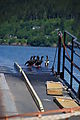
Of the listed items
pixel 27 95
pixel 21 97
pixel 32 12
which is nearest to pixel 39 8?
pixel 32 12

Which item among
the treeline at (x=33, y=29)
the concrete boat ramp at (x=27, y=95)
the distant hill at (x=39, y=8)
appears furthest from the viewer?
the concrete boat ramp at (x=27, y=95)

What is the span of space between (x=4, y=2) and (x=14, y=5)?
0.04m

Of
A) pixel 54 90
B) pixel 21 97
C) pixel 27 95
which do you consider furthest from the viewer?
pixel 54 90

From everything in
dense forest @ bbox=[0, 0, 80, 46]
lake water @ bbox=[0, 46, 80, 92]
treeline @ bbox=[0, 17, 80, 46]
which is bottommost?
lake water @ bbox=[0, 46, 80, 92]

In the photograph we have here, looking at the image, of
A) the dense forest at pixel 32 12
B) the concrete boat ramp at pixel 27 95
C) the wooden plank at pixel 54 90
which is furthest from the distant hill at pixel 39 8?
the wooden plank at pixel 54 90

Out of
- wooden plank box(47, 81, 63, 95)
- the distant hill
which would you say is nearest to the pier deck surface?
wooden plank box(47, 81, 63, 95)

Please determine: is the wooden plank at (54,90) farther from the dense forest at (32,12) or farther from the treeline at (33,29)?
the dense forest at (32,12)

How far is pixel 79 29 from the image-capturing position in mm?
1233

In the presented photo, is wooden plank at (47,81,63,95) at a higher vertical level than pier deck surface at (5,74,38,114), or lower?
lower

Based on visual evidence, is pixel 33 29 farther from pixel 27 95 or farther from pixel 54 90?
pixel 54 90

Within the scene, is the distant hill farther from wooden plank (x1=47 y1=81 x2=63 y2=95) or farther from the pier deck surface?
wooden plank (x1=47 y1=81 x2=63 y2=95)

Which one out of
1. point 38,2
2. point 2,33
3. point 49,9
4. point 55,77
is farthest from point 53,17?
point 55,77

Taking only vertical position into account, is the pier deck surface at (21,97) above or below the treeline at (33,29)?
below

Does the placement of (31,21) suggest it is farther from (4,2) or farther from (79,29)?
(4,2)
